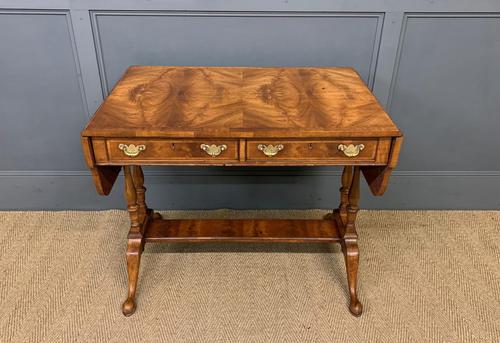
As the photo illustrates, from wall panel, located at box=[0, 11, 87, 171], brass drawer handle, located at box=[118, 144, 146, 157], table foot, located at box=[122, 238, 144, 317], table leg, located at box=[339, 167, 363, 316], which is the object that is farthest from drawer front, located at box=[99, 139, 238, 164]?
wall panel, located at box=[0, 11, 87, 171]

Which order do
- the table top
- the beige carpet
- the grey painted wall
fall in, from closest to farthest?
the table top < the beige carpet < the grey painted wall

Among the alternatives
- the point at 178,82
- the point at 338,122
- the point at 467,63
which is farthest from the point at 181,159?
the point at 467,63

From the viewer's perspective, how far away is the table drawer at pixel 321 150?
57.7 inches

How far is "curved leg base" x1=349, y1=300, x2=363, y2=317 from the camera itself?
1.88 m

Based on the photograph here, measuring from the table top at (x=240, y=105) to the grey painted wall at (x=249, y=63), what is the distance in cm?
22

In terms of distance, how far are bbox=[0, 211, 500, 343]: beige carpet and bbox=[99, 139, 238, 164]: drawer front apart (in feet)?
2.63

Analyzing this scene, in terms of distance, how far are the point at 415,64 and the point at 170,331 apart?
178 centimetres

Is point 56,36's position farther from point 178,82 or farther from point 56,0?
point 178,82

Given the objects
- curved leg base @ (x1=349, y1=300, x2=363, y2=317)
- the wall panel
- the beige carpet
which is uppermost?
the wall panel

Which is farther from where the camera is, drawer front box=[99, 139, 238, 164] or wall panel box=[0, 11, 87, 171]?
wall panel box=[0, 11, 87, 171]

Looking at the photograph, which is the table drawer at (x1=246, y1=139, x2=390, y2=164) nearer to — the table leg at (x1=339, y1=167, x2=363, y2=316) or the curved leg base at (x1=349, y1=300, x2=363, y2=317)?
the table leg at (x1=339, y1=167, x2=363, y2=316)

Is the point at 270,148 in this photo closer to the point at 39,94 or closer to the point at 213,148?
the point at 213,148

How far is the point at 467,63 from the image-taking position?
84.6 inches

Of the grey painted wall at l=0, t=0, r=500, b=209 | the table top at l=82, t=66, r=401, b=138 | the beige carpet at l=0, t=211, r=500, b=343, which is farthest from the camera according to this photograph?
the grey painted wall at l=0, t=0, r=500, b=209
